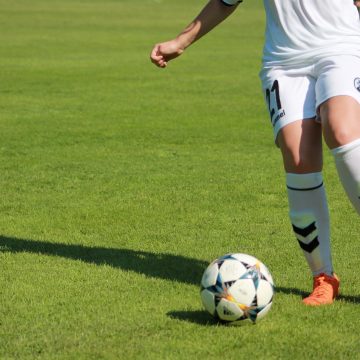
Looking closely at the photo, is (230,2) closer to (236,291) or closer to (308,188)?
(308,188)

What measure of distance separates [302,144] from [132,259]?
1882mm

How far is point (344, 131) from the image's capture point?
19.2 feet

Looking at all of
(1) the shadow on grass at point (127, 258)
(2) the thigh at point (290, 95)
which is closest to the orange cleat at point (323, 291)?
(1) the shadow on grass at point (127, 258)

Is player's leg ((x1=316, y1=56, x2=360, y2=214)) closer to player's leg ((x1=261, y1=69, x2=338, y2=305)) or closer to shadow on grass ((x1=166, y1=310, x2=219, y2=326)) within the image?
player's leg ((x1=261, y1=69, x2=338, y2=305))

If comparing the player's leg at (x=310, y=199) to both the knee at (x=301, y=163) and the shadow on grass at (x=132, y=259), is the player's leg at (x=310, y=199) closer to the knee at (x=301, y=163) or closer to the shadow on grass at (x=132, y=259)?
the knee at (x=301, y=163)

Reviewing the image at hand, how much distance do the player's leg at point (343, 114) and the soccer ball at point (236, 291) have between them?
777 mm

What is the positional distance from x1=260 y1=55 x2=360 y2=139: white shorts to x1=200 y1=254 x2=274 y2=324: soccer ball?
947mm

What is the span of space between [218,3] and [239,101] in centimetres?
1081

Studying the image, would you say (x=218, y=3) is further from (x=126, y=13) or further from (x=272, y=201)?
(x=126, y=13)

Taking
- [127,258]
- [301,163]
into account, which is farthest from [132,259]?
[301,163]

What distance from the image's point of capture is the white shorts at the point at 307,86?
5.95 meters

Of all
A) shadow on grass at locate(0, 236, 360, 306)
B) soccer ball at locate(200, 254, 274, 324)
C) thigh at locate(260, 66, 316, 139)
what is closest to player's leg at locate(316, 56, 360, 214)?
thigh at locate(260, 66, 316, 139)

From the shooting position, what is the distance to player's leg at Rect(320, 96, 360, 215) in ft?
19.2

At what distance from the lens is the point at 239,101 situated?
17.5m
